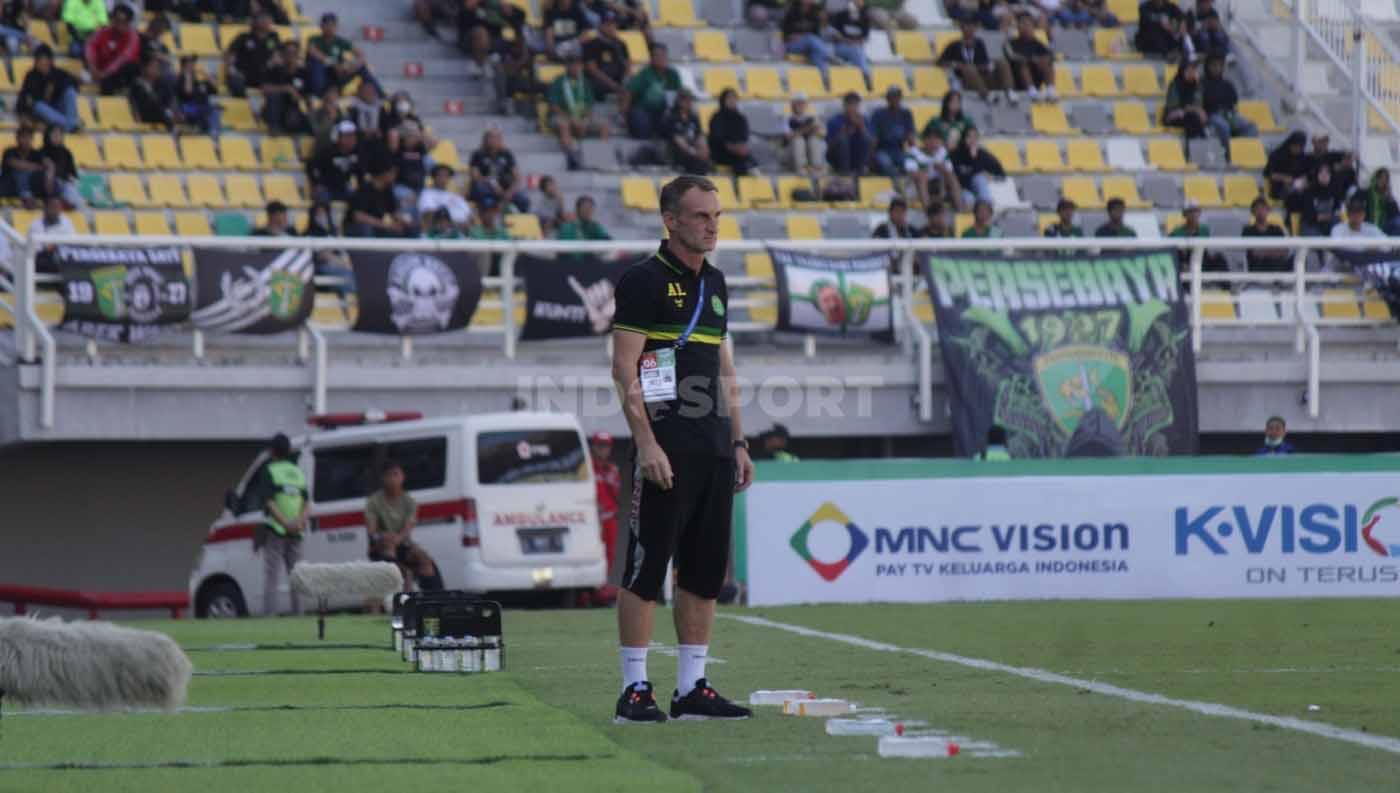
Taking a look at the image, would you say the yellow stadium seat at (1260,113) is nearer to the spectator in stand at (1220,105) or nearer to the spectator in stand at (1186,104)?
the spectator in stand at (1220,105)

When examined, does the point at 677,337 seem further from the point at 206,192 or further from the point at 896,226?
the point at 206,192

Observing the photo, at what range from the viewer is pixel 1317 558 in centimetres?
1922

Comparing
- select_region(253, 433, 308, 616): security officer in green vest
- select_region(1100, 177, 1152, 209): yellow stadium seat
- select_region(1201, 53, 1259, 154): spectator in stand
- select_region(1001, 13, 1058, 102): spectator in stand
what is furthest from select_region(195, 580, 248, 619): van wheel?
select_region(1201, 53, 1259, 154): spectator in stand

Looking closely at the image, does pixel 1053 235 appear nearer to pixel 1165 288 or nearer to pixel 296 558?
pixel 1165 288

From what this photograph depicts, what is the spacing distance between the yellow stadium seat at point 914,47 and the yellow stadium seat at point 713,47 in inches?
85.1

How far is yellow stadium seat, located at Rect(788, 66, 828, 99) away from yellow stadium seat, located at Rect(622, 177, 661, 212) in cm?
317

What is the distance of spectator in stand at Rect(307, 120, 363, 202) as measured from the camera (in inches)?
965

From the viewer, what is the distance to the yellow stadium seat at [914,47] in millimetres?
30008

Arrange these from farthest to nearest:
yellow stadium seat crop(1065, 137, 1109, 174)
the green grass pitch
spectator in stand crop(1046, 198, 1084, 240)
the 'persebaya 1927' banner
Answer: yellow stadium seat crop(1065, 137, 1109, 174), spectator in stand crop(1046, 198, 1084, 240), the 'persebaya 1927' banner, the green grass pitch

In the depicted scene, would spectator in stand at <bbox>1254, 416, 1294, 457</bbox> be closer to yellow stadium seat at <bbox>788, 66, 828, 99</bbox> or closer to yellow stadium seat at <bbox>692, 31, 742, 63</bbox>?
yellow stadium seat at <bbox>788, 66, 828, 99</bbox>

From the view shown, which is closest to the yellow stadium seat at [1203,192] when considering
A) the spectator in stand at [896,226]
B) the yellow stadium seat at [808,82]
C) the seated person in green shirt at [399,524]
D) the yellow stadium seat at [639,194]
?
the yellow stadium seat at [808,82]

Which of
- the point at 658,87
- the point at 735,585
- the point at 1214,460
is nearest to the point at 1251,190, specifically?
the point at 658,87

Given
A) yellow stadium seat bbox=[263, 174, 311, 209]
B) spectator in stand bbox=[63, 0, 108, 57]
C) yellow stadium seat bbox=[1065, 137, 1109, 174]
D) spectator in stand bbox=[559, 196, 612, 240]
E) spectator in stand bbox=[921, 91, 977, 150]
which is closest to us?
spectator in stand bbox=[559, 196, 612, 240]

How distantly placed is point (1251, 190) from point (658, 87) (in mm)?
6862
